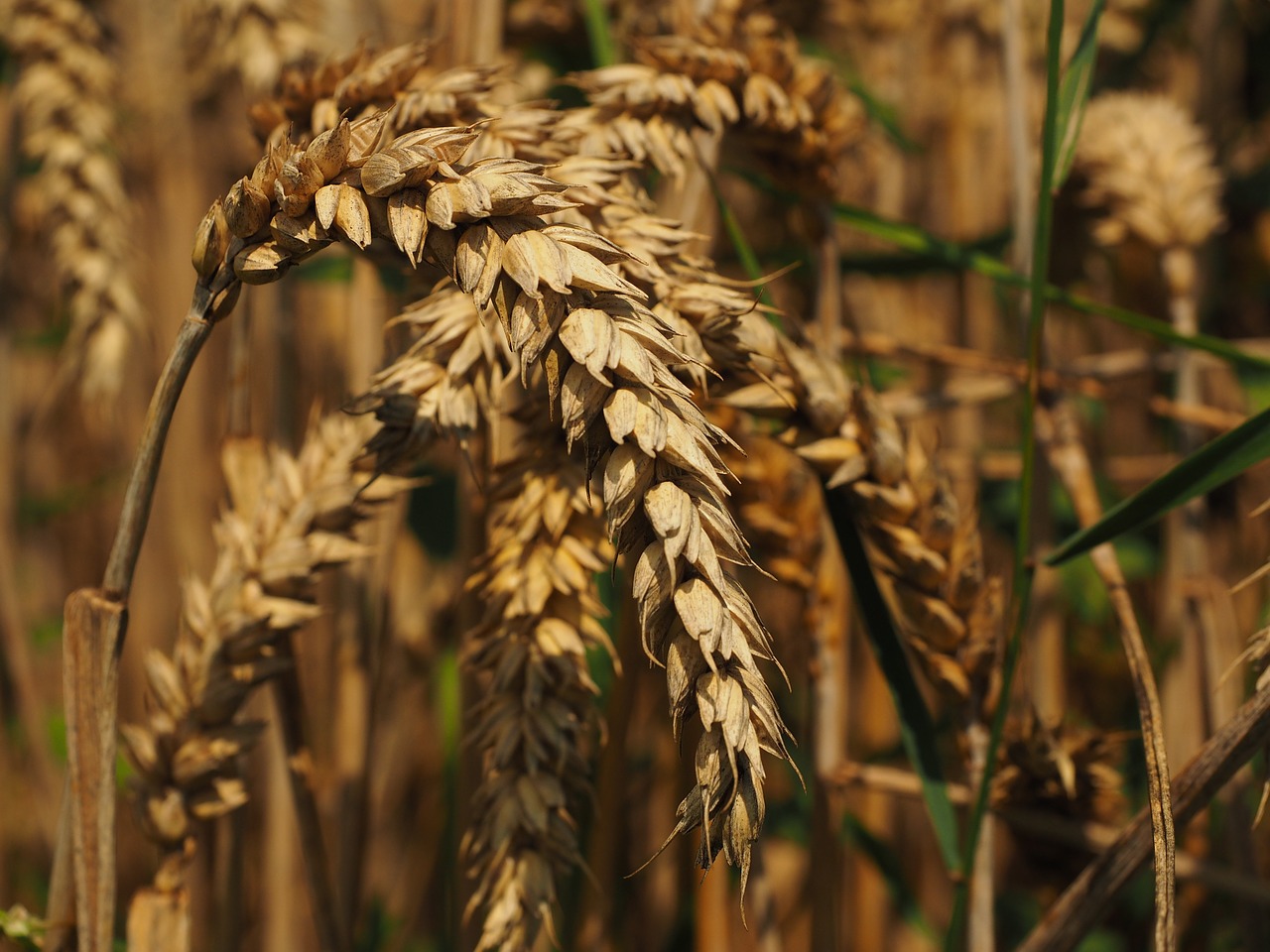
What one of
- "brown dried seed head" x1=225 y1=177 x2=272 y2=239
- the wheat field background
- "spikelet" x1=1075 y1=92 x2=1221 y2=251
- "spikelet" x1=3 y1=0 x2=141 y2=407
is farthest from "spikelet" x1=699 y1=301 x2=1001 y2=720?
"spikelet" x1=3 y1=0 x2=141 y2=407

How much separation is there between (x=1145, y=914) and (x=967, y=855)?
0.63 metres

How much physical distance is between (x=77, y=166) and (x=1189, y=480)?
4.31 ft

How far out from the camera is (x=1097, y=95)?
1527 mm

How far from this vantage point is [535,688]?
610 mm

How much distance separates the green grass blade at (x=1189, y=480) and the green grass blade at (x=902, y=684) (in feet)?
0.45

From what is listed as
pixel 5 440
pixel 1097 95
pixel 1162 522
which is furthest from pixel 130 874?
pixel 1097 95

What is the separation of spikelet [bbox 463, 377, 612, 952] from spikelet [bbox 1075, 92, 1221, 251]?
911mm

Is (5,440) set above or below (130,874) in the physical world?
above

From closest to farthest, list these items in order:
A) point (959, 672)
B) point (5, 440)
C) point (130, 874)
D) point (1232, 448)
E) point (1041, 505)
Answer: point (1232, 448)
point (959, 672)
point (1041, 505)
point (5, 440)
point (130, 874)

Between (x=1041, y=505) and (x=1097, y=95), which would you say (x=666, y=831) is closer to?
(x=1041, y=505)

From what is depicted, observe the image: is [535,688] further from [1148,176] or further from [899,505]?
[1148,176]

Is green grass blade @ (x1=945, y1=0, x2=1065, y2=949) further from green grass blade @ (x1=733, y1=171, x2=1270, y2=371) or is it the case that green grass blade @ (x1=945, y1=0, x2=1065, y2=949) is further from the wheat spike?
the wheat spike

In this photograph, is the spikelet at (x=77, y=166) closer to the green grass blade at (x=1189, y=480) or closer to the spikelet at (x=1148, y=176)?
the green grass blade at (x=1189, y=480)

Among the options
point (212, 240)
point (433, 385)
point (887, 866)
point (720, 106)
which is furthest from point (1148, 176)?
point (212, 240)
